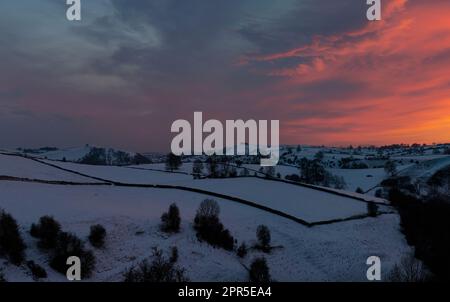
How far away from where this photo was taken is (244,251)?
4944cm

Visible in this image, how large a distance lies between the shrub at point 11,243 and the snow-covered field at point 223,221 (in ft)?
4.61

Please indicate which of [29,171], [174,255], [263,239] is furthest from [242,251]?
[29,171]

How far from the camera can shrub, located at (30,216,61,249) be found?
4091 cm

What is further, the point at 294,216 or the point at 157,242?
the point at 294,216

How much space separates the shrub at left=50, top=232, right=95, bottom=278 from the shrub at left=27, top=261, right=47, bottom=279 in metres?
2.02

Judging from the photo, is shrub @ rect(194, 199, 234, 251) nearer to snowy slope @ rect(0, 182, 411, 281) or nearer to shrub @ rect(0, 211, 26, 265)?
snowy slope @ rect(0, 182, 411, 281)

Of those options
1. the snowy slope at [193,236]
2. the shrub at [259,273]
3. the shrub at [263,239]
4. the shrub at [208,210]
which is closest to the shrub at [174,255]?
the snowy slope at [193,236]

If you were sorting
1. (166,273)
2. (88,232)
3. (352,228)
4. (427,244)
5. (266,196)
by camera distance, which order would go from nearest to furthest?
(166,273) → (88,232) → (427,244) → (352,228) → (266,196)

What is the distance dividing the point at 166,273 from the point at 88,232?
18.9 metres

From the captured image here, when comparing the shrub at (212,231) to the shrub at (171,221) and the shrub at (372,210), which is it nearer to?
the shrub at (171,221)

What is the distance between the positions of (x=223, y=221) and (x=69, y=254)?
2573cm

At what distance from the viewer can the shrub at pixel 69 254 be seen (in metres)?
37.8

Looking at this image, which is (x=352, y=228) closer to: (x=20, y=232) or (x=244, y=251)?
(x=244, y=251)
